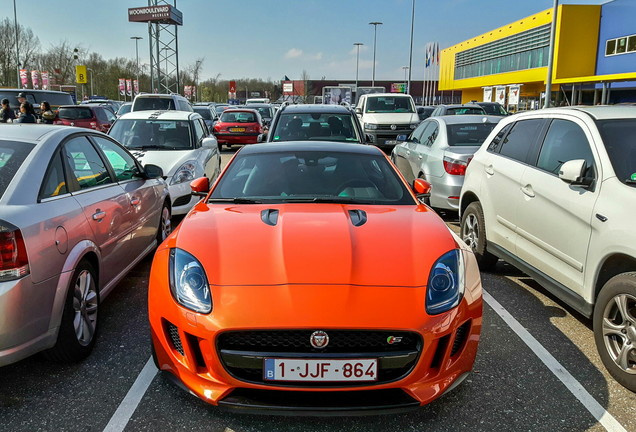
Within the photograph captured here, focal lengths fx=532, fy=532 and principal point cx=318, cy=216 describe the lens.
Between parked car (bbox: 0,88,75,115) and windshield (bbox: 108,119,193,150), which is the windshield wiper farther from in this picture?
parked car (bbox: 0,88,75,115)

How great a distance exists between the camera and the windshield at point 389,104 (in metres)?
18.8

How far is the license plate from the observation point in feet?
8.18

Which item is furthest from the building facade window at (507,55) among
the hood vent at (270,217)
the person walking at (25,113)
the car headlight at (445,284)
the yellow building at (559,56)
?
the car headlight at (445,284)

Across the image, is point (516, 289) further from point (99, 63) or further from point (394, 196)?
point (99, 63)

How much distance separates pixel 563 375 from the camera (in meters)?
3.41

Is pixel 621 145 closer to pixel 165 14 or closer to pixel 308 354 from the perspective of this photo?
pixel 308 354

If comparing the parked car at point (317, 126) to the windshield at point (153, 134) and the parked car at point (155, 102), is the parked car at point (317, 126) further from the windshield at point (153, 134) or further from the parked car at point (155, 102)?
the parked car at point (155, 102)

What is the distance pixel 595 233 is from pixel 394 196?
4.52ft

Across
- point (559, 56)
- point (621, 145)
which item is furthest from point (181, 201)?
point (559, 56)

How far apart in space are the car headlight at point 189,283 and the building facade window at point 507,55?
1845 inches

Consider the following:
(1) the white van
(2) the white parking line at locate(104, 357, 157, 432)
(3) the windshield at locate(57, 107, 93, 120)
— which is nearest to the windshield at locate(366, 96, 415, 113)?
(1) the white van

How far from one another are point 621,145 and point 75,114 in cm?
1669

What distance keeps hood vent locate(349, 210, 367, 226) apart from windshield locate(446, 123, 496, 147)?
15.9 feet

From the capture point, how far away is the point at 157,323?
2.83m
